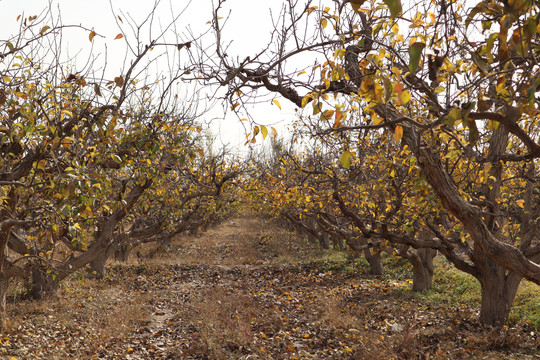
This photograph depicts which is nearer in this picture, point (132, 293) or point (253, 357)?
point (253, 357)

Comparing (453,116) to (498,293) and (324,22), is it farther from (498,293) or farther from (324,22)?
(498,293)

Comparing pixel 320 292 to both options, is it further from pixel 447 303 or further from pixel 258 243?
pixel 258 243

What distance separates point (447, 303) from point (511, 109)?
9074 mm

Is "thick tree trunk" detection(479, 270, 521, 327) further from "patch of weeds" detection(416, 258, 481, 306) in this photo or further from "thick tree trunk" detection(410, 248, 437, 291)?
"thick tree trunk" detection(410, 248, 437, 291)

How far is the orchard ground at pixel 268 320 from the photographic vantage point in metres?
7.46

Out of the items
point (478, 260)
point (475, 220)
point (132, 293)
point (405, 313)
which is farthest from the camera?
point (132, 293)

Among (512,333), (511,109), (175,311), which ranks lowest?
(175,311)

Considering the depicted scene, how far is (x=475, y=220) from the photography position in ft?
15.0

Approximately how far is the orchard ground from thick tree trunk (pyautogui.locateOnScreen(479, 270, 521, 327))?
29 centimetres

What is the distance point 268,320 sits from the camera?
32.2ft

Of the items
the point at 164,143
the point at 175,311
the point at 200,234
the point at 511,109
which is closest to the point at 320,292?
the point at 175,311

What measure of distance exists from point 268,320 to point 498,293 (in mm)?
5259

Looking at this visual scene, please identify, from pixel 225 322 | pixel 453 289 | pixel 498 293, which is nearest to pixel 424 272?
pixel 453 289

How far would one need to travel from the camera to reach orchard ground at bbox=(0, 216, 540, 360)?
746cm
